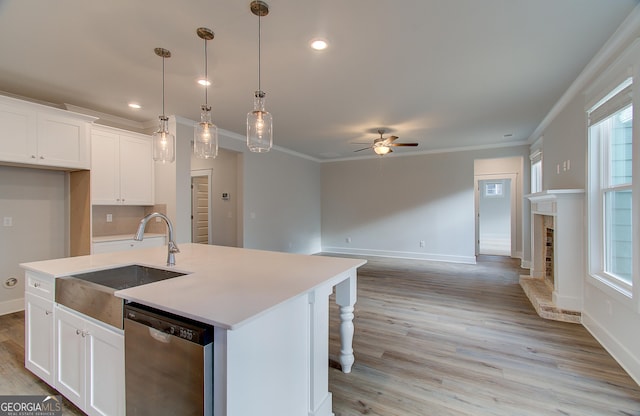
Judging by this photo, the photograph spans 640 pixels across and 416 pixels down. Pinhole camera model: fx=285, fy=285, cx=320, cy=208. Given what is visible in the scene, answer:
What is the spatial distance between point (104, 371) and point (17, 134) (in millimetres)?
3035

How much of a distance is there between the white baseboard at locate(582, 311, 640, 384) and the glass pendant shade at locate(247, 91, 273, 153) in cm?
324

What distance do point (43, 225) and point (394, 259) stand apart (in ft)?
21.1

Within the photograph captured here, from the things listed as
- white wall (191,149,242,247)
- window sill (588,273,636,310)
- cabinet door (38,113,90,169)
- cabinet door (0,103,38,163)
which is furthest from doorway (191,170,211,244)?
window sill (588,273,636,310)

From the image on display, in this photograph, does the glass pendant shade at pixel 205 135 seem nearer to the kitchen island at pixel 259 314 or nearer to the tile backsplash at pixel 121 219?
the kitchen island at pixel 259 314

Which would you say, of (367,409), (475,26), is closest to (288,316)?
(367,409)

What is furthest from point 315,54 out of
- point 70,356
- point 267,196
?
point 267,196

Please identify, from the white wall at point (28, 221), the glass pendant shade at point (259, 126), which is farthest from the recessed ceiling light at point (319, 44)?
the white wall at point (28, 221)

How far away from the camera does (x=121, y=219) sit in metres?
4.31

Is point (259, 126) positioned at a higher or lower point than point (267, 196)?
higher

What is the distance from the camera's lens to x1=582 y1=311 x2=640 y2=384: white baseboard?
7.02 ft

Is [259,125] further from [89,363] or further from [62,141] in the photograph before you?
[62,141]

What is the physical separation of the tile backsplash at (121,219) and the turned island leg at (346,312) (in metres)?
3.34

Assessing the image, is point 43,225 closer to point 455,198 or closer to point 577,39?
point 577,39

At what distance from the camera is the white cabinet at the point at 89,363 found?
1.44 meters
